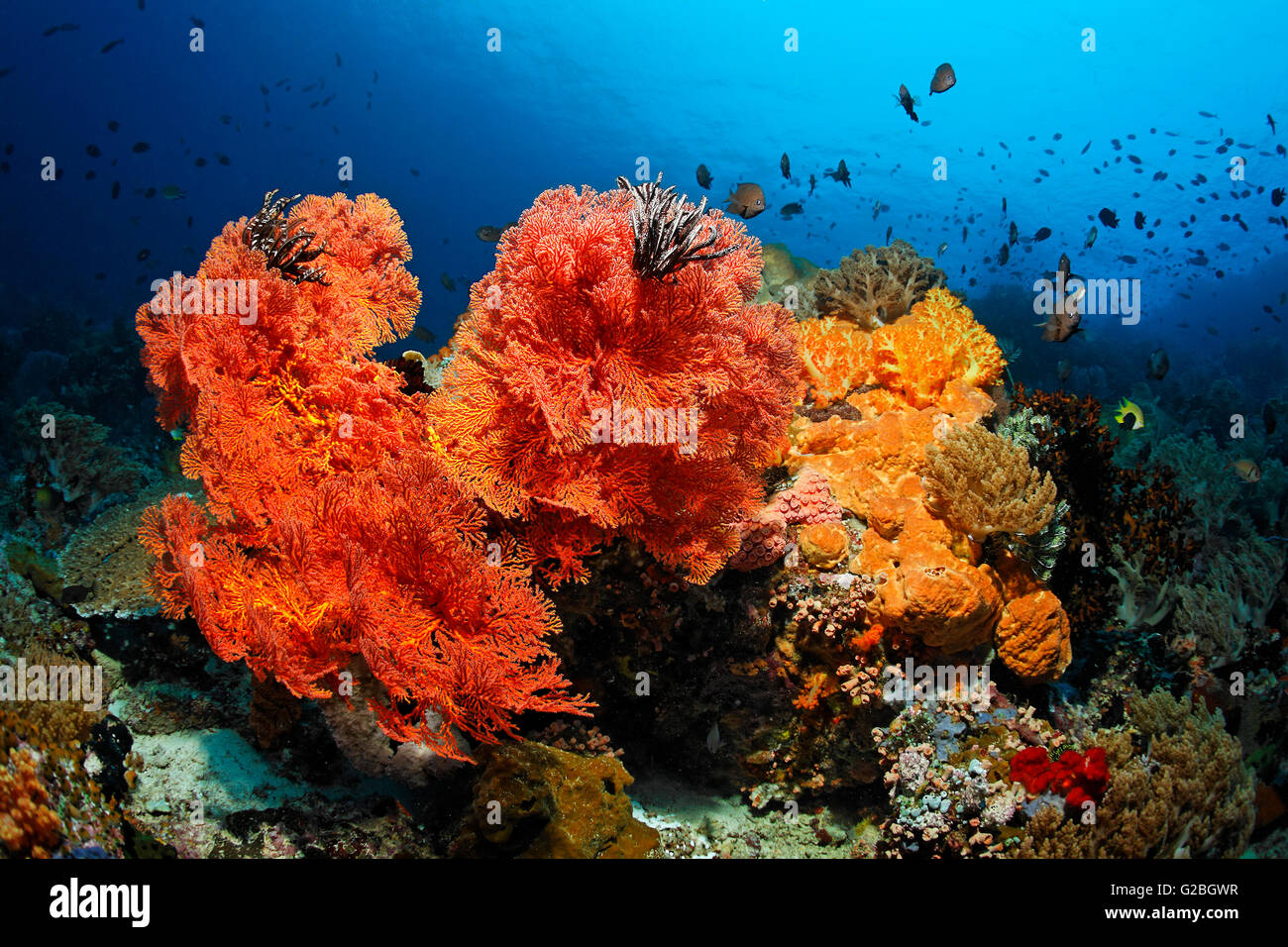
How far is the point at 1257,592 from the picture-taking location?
5918 mm

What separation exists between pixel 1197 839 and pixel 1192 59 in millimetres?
67086

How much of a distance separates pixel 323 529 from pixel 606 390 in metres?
1.82

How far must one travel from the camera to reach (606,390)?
319 cm

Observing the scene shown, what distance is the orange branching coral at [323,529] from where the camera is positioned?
3041 millimetres

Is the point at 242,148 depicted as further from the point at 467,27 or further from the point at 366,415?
the point at 366,415

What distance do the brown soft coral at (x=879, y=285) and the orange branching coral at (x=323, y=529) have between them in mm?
5278

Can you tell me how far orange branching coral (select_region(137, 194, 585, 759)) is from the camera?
9.98ft

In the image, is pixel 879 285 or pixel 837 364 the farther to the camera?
pixel 879 285

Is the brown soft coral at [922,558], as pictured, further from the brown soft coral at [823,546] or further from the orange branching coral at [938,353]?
the orange branching coral at [938,353]

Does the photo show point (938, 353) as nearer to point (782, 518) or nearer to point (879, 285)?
point (879, 285)

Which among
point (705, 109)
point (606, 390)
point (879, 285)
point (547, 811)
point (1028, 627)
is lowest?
point (547, 811)

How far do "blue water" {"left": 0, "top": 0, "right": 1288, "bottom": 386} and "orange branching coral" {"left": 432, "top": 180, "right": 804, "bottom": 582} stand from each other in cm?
4468

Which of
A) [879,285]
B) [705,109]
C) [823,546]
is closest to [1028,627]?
[823,546]

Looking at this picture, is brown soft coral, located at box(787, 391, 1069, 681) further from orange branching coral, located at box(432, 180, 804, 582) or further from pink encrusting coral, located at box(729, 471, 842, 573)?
orange branching coral, located at box(432, 180, 804, 582)
